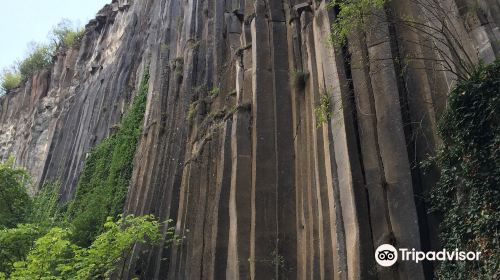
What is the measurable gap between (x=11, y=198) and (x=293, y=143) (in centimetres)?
1341

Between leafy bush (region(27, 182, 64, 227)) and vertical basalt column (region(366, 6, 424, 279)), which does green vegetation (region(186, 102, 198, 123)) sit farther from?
leafy bush (region(27, 182, 64, 227))

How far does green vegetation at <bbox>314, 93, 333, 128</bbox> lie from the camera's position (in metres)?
10.7

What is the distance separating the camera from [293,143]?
12320 millimetres

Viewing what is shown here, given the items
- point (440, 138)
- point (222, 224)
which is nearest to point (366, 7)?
point (440, 138)

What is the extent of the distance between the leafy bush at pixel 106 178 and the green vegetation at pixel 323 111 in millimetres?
13215

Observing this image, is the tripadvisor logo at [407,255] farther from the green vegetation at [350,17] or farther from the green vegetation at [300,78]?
the green vegetation at [300,78]

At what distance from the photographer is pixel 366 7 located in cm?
1051

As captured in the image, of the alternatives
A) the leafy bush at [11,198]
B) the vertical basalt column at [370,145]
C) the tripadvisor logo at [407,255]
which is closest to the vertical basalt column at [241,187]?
the vertical basalt column at [370,145]

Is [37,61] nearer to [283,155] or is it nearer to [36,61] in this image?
[36,61]

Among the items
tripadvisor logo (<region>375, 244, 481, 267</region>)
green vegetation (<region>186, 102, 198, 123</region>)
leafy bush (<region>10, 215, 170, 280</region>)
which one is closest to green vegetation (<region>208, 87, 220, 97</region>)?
green vegetation (<region>186, 102, 198, 123</region>)

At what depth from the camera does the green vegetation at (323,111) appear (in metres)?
10.7

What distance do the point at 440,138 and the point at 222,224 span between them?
19.9 ft

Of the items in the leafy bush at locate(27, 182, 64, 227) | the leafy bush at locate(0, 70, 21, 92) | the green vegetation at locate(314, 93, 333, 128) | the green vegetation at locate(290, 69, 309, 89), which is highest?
the leafy bush at locate(0, 70, 21, 92)

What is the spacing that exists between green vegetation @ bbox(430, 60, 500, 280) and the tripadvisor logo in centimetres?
12
